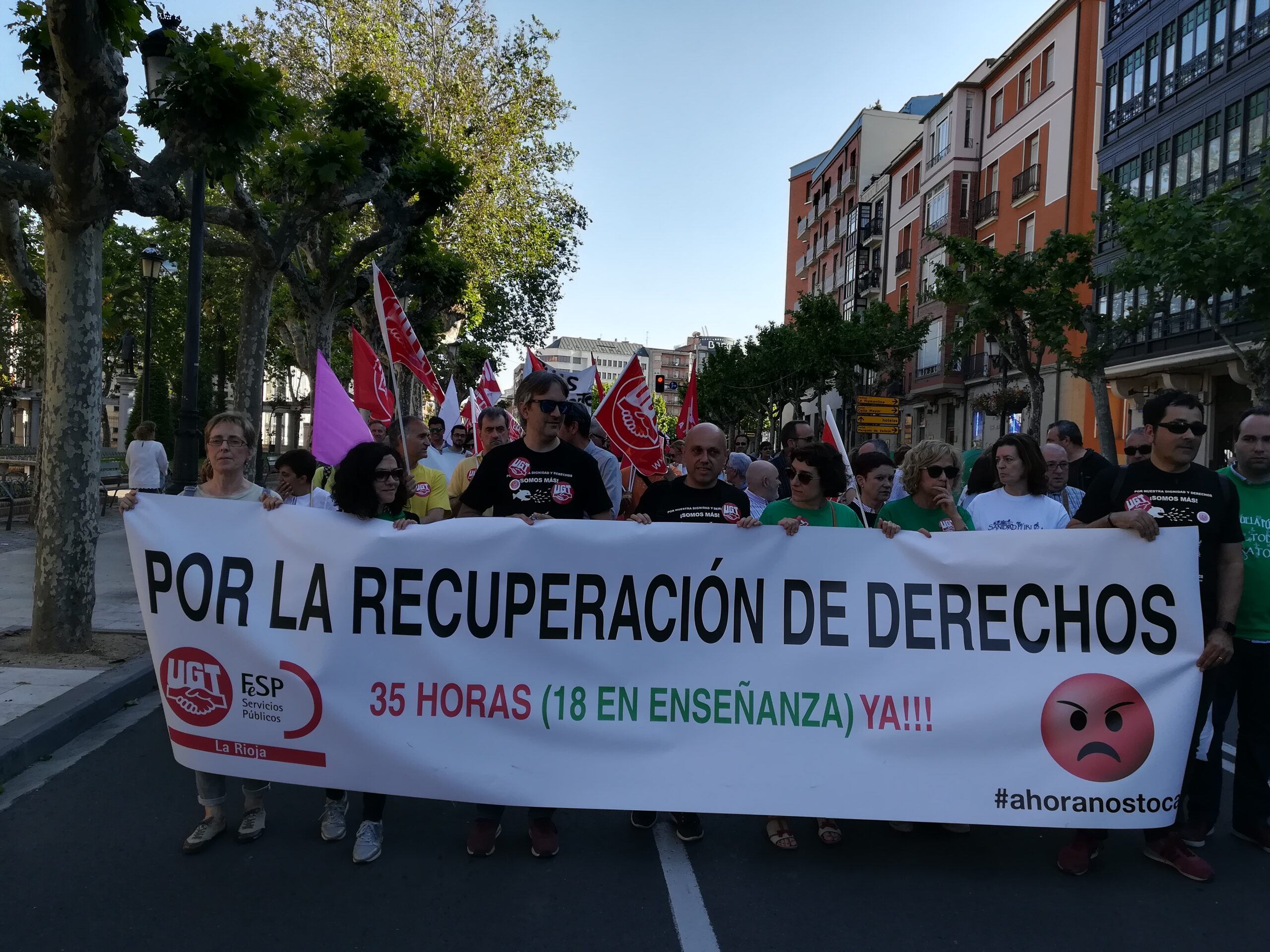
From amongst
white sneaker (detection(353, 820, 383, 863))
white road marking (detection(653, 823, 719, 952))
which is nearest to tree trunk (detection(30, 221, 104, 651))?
white sneaker (detection(353, 820, 383, 863))

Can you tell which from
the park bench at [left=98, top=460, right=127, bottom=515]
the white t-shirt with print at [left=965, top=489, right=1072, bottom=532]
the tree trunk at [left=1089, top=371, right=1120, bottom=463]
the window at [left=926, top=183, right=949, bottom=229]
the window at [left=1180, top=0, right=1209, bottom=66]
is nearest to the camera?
the white t-shirt with print at [left=965, top=489, right=1072, bottom=532]

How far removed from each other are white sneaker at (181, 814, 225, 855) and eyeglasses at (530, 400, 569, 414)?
2.18 meters

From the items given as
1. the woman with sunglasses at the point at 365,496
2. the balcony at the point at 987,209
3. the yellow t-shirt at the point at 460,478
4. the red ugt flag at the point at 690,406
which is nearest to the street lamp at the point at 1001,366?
the balcony at the point at 987,209

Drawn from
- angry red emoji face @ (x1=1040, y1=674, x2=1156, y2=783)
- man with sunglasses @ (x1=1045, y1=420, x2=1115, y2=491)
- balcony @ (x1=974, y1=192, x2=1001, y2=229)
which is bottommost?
angry red emoji face @ (x1=1040, y1=674, x2=1156, y2=783)

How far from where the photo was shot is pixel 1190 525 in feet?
14.1

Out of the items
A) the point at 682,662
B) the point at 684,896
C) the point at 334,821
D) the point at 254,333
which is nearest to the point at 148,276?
the point at 254,333

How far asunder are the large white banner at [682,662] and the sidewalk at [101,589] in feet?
8.78

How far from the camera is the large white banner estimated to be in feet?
13.6

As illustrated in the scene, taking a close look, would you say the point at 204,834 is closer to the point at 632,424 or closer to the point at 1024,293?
the point at 632,424

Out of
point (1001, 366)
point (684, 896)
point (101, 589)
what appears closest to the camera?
point (684, 896)

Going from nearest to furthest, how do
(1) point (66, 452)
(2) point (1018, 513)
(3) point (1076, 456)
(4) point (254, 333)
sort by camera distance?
(2) point (1018, 513), (1) point (66, 452), (3) point (1076, 456), (4) point (254, 333)

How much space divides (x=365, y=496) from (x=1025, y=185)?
38.0 m

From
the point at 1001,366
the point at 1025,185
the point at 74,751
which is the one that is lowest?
the point at 74,751

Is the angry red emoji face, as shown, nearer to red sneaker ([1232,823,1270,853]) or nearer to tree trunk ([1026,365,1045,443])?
red sneaker ([1232,823,1270,853])
